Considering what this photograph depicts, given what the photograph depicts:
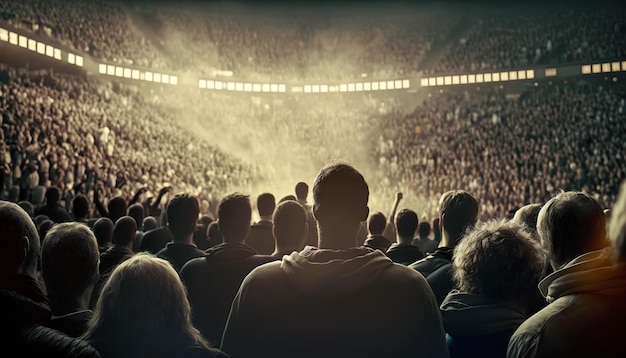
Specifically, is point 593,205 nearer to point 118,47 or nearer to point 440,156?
point 440,156

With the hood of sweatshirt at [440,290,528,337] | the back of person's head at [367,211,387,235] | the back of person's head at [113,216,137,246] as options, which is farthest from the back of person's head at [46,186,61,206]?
the hood of sweatshirt at [440,290,528,337]

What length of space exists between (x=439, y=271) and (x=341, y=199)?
1.78 metres

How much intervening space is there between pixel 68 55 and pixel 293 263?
42.7 meters

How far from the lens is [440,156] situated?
33031 millimetres

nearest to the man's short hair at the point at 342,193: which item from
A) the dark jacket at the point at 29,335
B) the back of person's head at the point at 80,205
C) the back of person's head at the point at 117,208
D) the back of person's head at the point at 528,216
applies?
the dark jacket at the point at 29,335

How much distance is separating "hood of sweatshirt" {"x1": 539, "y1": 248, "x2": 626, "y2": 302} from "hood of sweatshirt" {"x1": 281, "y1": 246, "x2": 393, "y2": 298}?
2.22 feet

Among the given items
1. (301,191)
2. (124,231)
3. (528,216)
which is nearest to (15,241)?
(124,231)

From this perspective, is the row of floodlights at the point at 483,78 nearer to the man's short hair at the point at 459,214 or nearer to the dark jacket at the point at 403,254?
the dark jacket at the point at 403,254

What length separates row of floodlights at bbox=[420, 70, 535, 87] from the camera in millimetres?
46119

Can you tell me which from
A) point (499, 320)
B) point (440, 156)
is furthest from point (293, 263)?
point (440, 156)

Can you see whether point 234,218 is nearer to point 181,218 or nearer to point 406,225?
point 181,218

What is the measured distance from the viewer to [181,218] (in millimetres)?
5230

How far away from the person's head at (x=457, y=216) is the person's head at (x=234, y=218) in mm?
1517

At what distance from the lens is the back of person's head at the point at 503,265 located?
2.97 meters
